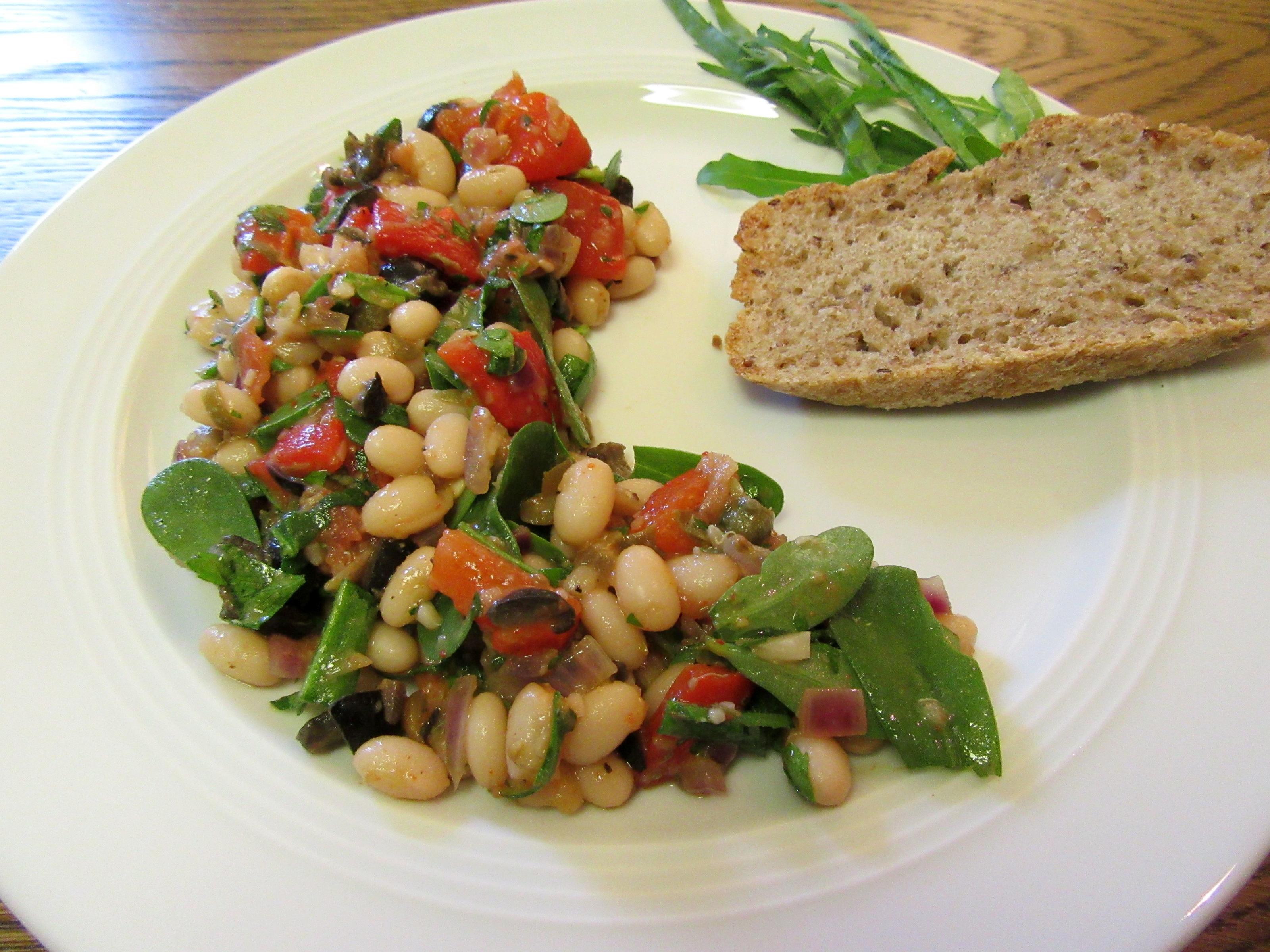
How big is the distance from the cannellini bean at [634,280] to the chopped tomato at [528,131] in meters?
0.30

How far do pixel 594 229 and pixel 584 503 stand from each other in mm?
916

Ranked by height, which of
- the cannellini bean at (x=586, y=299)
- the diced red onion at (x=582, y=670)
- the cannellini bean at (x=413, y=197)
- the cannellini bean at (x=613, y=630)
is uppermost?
the cannellini bean at (x=413, y=197)

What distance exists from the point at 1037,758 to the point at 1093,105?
243 centimetres

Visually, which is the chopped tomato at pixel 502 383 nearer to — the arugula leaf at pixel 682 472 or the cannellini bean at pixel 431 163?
the arugula leaf at pixel 682 472

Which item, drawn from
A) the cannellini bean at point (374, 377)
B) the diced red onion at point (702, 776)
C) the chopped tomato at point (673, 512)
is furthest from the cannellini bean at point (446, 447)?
the diced red onion at point (702, 776)

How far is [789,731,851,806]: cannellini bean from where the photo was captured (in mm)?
1305

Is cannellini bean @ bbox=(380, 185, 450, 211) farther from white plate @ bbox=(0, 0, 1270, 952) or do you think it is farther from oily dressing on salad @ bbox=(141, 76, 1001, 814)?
white plate @ bbox=(0, 0, 1270, 952)

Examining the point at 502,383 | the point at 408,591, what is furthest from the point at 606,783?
the point at 502,383

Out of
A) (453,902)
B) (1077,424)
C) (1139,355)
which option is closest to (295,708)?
(453,902)

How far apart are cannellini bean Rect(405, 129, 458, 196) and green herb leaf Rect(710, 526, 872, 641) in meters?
1.37

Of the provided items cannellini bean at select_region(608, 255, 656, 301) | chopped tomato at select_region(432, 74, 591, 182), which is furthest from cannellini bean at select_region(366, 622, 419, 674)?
chopped tomato at select_region(432, 74, 591, 182)

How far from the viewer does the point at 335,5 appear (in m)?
3.26

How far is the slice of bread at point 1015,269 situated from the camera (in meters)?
1.85

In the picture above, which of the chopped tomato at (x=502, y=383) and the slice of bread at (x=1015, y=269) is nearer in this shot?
the chopped tomato at (x=502, y=383)
